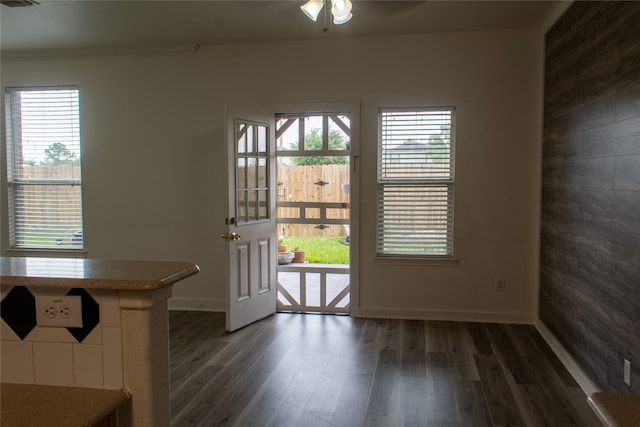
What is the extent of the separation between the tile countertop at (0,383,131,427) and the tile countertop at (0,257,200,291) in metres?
0.25

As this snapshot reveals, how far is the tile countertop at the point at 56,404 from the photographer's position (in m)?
1.01

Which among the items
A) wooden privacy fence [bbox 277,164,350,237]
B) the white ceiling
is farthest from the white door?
the white ceiling

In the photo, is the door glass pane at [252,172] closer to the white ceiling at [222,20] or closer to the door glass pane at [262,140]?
the door glass pane at [262,140]

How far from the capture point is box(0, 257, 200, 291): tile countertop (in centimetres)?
113

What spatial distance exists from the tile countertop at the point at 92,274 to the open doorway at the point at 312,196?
3426mm

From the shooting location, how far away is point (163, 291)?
1186mm

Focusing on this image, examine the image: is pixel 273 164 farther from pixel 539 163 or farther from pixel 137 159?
pixel 539 163

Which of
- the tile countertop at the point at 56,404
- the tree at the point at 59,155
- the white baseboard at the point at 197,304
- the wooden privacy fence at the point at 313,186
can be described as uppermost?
the tree at the point at 59,155

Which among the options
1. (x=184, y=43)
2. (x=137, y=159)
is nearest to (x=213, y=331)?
(x=137, y=159)

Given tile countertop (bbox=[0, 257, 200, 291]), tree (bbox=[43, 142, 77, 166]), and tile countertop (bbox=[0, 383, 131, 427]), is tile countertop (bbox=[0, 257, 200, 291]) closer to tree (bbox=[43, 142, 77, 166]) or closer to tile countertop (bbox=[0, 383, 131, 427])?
tile countertop (bbox=[0, 383, 131, 427])

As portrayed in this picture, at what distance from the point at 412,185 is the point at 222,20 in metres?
2.17

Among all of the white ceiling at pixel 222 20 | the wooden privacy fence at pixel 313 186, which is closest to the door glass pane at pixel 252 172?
the wooden privacy fence at pixel 313 186

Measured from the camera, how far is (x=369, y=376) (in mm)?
3191

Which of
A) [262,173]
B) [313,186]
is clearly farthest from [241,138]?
[313,186]
